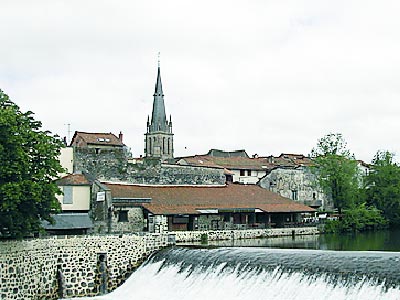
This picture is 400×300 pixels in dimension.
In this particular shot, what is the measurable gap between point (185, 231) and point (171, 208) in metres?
1.96

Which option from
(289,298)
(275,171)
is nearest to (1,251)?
(289,298)

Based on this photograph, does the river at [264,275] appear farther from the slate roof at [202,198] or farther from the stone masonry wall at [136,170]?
the stone masonry wall at [136,170]

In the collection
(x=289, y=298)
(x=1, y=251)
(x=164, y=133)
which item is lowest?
(x=289, y=298)

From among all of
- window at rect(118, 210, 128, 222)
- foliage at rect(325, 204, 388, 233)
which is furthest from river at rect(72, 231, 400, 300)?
foliage at rect(325, 204, 388, 233)

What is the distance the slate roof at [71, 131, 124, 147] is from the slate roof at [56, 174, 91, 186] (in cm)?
3523

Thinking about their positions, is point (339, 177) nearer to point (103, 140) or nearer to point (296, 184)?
point (296, 184)

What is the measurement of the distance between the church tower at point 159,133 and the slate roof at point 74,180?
59212 mm

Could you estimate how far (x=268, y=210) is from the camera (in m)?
51.0

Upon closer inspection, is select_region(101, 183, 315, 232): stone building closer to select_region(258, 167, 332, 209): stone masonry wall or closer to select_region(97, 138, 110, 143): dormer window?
select_region(258, 167, 332, 209): stone masonry wall

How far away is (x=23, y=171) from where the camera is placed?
2506 cm


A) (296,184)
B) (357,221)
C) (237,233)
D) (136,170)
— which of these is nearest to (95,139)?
(296,184)

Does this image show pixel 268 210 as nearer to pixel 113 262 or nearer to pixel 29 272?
pixel 113 262

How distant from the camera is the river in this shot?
21.7 metres

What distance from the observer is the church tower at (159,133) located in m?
104
